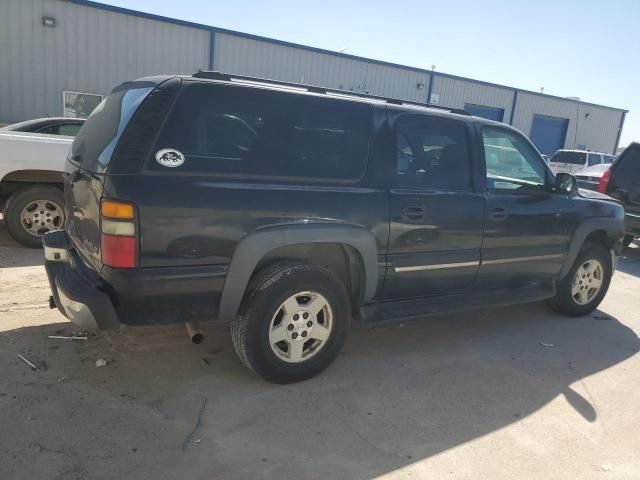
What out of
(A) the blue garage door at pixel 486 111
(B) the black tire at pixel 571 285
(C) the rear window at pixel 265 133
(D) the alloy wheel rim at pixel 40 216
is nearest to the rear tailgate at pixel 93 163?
(C) the rear window at pixel 265 133

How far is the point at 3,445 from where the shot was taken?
2.52m

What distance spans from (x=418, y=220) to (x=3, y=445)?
2.81 meters

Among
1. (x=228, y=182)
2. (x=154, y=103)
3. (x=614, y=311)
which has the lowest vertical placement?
(x=614, y=311)

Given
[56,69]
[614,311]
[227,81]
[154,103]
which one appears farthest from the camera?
[56,69]

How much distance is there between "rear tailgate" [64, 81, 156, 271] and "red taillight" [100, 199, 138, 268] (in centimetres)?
10

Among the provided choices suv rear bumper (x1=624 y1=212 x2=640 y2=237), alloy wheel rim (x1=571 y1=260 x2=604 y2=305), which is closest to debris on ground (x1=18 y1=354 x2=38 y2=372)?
alloy wheel rim (x1=571 y1=260 x2=604 y2=305)

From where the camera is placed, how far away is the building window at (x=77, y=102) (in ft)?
42.8

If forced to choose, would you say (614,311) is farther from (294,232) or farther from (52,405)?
(52,405)

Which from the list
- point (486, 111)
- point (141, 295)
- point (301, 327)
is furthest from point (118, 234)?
point (486, 111)

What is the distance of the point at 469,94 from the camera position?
21.7 metres

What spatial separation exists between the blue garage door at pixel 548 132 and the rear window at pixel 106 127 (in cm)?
2459

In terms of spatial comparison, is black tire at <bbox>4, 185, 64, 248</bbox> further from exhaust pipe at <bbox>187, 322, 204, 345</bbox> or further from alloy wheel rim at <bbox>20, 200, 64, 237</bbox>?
exhaust pipe at <bbox>187, 322, 204, 345</bbox>

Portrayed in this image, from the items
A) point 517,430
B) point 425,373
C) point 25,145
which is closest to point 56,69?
point 25,145

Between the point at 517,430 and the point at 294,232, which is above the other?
the point at 294,232
